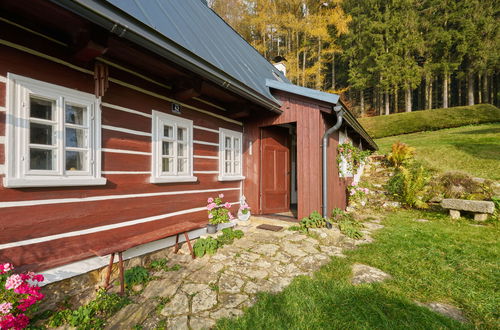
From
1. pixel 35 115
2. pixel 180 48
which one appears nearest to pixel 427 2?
pixel 180 48

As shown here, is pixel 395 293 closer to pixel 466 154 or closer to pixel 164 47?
pixel 164 47

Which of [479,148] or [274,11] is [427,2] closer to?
[274,11]

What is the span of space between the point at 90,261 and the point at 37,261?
52 cm

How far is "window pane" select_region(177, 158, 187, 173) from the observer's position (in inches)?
173

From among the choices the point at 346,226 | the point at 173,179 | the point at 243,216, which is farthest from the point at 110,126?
the point at 346,226

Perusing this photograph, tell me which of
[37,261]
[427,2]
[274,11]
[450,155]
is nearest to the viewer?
[37,261]

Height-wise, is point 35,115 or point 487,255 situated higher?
point 35,115

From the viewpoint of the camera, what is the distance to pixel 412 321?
221 cm

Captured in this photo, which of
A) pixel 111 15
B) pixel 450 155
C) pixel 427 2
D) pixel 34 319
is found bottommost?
pixel 34 319

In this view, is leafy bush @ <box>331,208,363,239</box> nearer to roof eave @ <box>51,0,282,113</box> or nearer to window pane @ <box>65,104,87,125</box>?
roof eave @ <box>51,0,282,113</box>

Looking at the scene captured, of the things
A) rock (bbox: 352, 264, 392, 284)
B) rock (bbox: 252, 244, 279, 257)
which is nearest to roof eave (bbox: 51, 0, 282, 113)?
rock (bbox: 252, 244, 279, 257)

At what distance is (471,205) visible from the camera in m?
5.78

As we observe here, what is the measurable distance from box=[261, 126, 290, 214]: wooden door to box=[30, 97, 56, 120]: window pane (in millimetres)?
4281

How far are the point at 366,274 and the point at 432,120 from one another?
61.1ft
